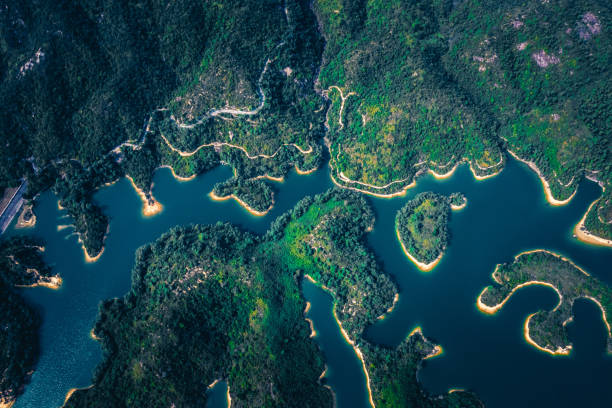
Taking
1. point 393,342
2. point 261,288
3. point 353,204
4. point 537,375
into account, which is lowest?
point 537,375

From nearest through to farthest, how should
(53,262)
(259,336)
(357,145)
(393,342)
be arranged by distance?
(259,336)
(393,342)
(53,262)
(357,145)

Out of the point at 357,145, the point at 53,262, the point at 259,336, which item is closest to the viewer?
the point at 259,336

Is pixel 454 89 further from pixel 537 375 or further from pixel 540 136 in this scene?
pixel 537 375

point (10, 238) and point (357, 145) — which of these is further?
point (357, 145)

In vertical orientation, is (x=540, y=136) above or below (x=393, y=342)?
above

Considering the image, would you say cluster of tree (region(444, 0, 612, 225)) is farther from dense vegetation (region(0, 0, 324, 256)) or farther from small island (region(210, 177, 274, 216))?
small island (region(210, 177, 274, 216))

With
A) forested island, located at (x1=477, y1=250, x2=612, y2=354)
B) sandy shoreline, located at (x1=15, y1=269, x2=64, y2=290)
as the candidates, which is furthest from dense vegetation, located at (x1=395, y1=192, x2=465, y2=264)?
sandy shoreline, located at (x1=15, y1=269, x2=64, y2=290)

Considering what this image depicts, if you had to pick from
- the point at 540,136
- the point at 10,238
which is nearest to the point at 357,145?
the point at 540,136

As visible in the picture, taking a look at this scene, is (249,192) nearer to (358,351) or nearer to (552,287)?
(358,351)
